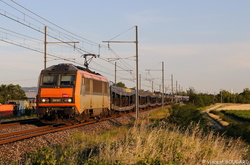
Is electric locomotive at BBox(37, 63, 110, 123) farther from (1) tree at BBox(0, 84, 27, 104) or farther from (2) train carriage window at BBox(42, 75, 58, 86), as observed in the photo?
(1) tree at BBox(0, 84, 27, 104)

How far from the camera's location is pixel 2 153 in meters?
9.73

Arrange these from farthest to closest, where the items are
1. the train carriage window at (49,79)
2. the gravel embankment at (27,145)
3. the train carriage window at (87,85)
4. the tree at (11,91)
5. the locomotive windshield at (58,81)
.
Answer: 1. the tree at (11,91)
2. the train carriage window at (87,85)
3. the train carriage window at (49,79)
4. the locomotive windshield at (58,81)
5. the gravel embankment at (27,145)

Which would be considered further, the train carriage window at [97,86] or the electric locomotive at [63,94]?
the train carriage window at [97,86]

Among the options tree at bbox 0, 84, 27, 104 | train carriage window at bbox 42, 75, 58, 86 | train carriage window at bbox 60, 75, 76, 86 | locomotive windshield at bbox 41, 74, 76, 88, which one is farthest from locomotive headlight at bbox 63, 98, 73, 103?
tree at bbox 0, 84, 27, 104

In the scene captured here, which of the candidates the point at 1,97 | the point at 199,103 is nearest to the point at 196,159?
the point at 1,97

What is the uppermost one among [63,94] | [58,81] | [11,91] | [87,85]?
[11,91]

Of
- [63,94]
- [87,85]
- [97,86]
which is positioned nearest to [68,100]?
[63,94]

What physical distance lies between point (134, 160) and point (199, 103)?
9047 cm

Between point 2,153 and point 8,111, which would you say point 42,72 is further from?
point 8,111

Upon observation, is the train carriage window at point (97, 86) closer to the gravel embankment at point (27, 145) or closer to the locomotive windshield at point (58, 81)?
the locomotive windshield at point (58, 81)

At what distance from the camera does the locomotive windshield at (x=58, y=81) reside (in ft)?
59.5

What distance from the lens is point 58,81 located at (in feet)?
60.1

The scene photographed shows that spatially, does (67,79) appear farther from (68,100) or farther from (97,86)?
(97,86)

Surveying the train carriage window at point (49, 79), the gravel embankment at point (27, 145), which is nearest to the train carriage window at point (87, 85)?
the train carriage window at point (49, 79)
